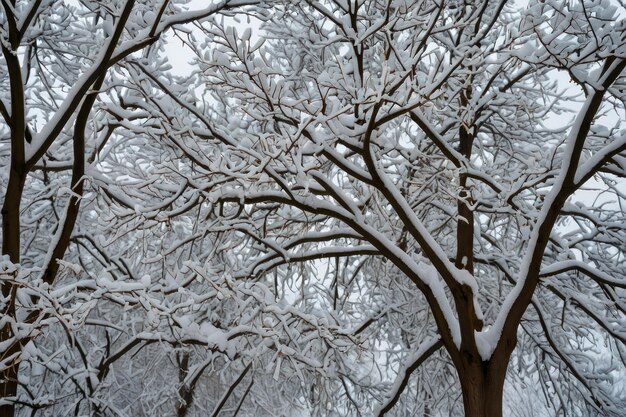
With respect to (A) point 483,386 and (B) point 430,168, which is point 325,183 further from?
(A) point 483,386

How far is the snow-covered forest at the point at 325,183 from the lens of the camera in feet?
13.7

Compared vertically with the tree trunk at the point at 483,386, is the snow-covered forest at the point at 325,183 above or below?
above

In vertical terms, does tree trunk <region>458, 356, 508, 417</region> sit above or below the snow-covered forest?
below

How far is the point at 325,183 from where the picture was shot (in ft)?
16.2

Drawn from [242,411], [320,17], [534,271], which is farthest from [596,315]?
[242,411]

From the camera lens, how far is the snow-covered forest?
13.7ft

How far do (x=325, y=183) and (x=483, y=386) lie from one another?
77.5 inches

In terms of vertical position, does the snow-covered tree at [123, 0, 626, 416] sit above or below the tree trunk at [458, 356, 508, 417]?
above

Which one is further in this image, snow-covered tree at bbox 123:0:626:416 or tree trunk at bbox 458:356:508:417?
tree trunk at bbox 458:356:508:417

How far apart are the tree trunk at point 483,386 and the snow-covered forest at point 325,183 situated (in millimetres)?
16

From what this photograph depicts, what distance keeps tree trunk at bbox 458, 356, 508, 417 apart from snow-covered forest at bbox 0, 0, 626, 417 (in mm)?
16

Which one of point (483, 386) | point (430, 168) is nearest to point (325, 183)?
point (430, 168)

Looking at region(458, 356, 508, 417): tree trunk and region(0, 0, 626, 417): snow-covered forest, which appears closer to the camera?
region(0, 0, 626, 417): snow-covered forest

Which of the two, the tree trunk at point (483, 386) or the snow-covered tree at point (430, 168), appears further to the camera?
the tree trunk at point (483, 386)
